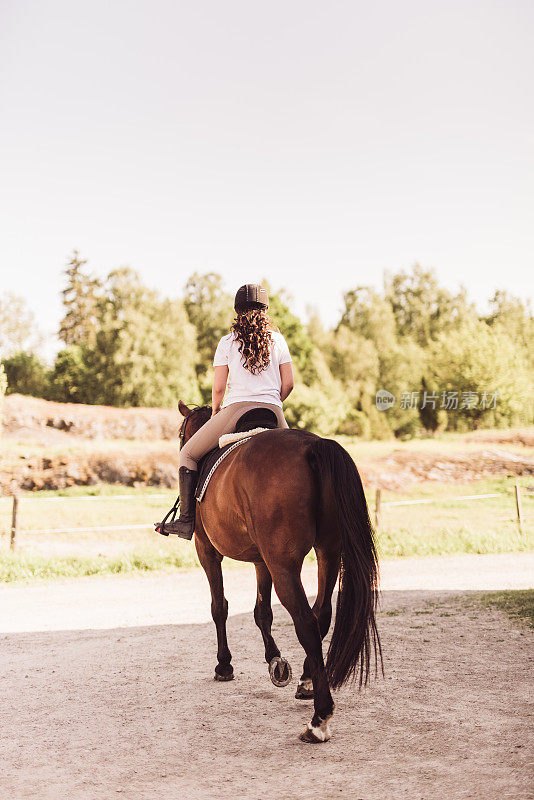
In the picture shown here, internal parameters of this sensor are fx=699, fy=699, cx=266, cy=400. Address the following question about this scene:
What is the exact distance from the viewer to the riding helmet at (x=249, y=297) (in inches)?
193

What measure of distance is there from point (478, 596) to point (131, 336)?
95.5 feet

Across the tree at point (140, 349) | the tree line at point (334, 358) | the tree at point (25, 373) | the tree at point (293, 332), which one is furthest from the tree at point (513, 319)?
the tree at point (25, 373)

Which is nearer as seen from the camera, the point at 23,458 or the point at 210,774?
the point at 210,774

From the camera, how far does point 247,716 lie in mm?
4352

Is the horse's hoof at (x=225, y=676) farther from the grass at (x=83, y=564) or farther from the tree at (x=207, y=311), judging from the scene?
the tree at (x=207, y=311)

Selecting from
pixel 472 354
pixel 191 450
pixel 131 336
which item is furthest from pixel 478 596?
pixel 131 336

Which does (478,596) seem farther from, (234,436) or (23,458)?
(23,458)

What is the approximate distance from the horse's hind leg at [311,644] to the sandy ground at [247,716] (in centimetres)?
10

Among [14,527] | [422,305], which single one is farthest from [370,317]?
[14,527]

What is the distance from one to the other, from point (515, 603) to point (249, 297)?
543cm

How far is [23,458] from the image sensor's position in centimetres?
2570

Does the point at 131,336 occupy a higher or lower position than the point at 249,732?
higher

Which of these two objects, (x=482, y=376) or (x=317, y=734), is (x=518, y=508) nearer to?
(x=482, y=376)

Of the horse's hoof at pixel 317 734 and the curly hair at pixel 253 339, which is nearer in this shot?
the horse's hoof at pixel 317 734
